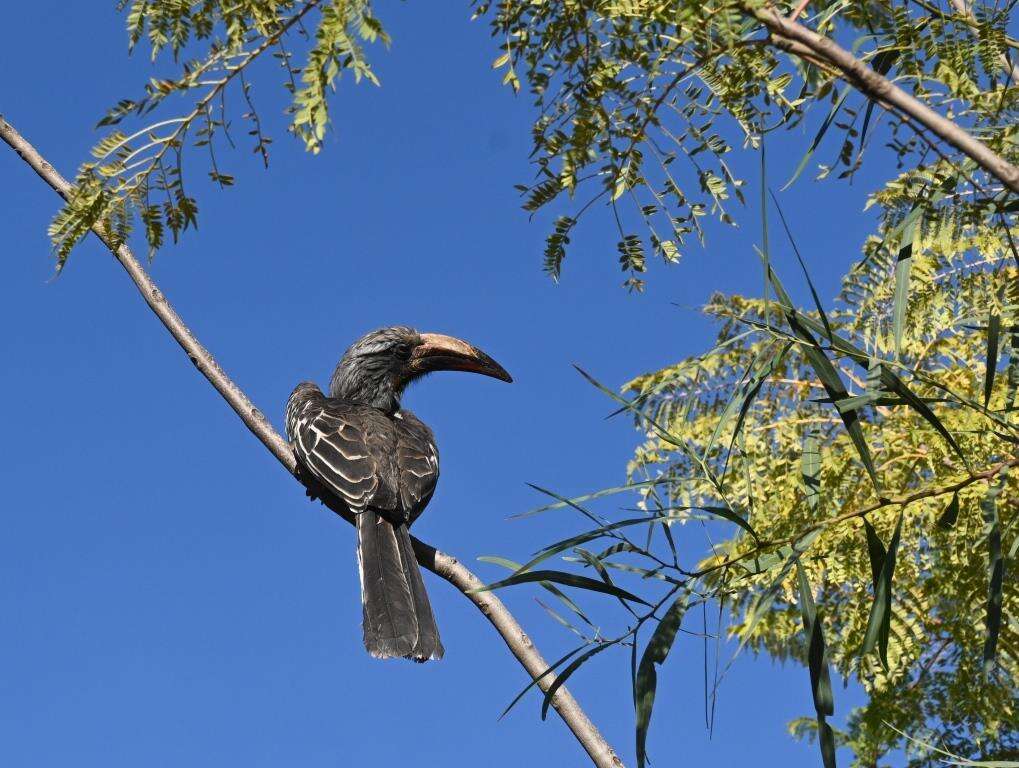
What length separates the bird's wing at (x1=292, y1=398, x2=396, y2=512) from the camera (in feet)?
15.9

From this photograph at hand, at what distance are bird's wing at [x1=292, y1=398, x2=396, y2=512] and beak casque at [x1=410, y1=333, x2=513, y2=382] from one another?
91 cm

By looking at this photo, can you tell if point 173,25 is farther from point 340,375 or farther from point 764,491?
point 764,491

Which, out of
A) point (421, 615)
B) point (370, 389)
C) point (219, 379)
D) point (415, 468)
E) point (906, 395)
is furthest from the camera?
point (370, 389)

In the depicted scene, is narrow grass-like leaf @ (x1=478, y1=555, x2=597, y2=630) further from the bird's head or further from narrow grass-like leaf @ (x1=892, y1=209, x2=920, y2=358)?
the bird's head

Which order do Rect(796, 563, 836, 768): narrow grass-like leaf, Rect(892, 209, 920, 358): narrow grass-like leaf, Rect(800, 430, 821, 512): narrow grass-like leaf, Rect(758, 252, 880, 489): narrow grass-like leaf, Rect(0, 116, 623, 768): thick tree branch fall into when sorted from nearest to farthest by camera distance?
Rect(796, 563, 836, 768): narrow grass-like leaf < Rect(758, 252, 880, 489): narrow grass-like leaf < Rect(892, 209, 920, 358): narrow grass-like leaf < Rect(800, 430, 821, 512): narrow grass-like leaf < Rect(0, 116, 623, 768): thick tree branch

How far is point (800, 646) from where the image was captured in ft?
24.6

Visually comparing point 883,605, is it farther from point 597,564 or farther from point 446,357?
point 446,357

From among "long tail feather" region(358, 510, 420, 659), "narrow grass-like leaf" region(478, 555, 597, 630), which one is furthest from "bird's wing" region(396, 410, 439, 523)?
"narrow grass-like leaf" region(478, 555, 597, 630)

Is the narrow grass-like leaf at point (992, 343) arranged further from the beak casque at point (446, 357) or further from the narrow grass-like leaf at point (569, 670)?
the beak casque at point (446, 357)

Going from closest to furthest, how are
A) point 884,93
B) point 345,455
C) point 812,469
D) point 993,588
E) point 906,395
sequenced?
point 884,93 < point 906,395 < point 993,588 < point 812,469 < point 345,455

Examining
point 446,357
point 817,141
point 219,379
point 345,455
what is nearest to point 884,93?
point 817,141

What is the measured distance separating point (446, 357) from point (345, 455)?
151cm

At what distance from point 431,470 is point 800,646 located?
3434 millimetres

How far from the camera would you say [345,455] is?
5.03m
